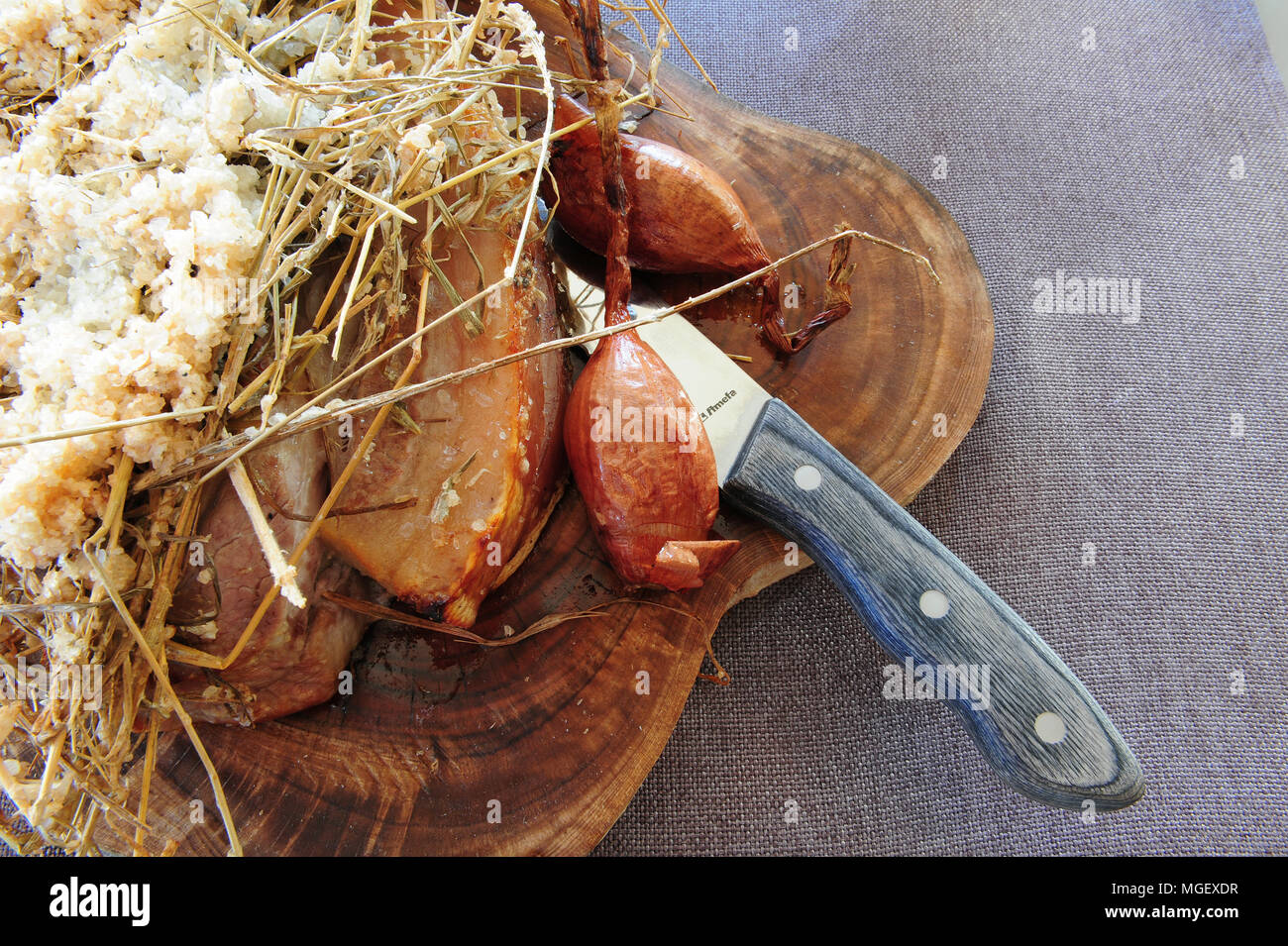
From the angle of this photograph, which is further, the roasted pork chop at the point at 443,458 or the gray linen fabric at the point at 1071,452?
the gray linen fabric at the point at 1071,452

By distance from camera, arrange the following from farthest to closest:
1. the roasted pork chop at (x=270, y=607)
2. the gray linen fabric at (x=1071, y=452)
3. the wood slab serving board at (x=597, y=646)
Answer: the gray linen fabric at (x=1071, y=452), the wood slab serving board at (x=597, y=646), the roasted pork chop at (x=270, y=607)

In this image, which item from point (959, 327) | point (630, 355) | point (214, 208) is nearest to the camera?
point (214, 208)

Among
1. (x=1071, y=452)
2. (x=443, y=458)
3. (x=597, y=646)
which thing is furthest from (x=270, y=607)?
(x=1071, y=452)

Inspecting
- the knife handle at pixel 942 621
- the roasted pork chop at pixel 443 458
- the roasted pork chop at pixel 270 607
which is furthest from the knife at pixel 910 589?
the roasted pork chop at pixel 270 607

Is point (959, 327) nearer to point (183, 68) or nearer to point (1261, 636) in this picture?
point (1261, 636)

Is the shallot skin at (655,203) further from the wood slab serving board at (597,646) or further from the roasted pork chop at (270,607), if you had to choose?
the roasted pork chop at (270,607)

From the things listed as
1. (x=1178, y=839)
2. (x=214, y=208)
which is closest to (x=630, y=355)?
(x=214, y=208)

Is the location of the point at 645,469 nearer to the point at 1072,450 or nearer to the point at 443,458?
the point at 443,458
